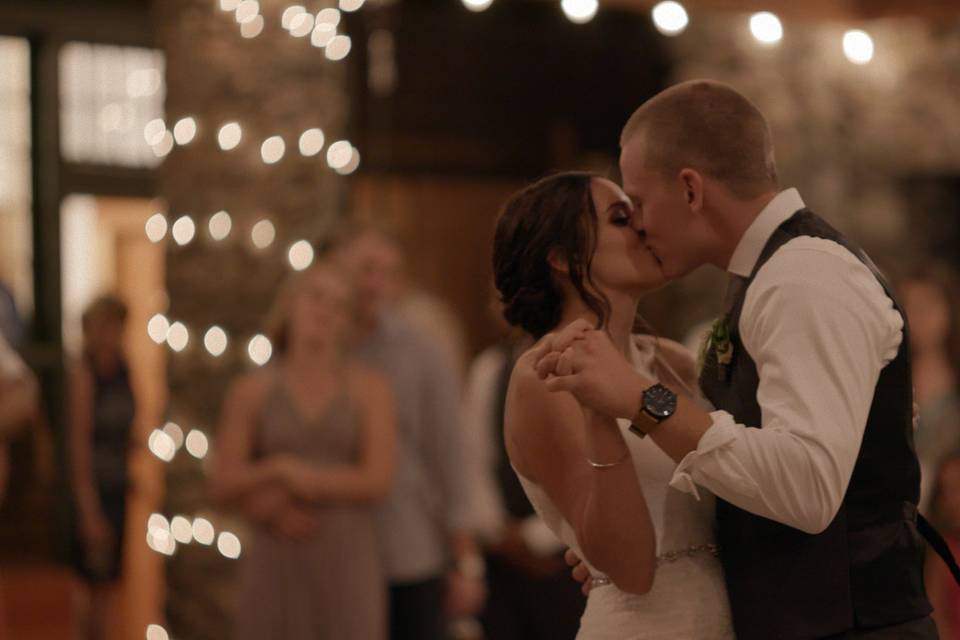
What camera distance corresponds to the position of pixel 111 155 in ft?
33.0

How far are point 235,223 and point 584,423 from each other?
3.69 m

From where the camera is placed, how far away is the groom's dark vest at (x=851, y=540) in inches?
74.3

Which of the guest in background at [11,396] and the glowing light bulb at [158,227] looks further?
the glowing light bulb at [158,227]

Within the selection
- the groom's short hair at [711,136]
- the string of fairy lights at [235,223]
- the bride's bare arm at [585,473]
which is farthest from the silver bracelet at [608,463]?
the string of fairy lights at [235,223]

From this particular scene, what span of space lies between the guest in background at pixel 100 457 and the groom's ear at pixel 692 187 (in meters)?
5.23

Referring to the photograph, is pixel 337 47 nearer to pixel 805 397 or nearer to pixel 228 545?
pixel 228 545

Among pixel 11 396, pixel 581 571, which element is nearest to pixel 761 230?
pixel 581 571

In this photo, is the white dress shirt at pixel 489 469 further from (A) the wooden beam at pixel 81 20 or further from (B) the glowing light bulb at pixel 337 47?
(A) the wooden beam at pixel 81 20

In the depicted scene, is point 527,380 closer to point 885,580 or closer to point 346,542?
point 885,580

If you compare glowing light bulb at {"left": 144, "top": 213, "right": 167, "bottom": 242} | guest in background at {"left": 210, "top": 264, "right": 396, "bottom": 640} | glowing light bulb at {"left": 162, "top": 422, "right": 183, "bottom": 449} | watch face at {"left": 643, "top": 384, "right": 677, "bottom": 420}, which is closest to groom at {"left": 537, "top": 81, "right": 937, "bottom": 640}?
watch face at {"left": 643, "top": 384, "right": 677, "bottom": 420}

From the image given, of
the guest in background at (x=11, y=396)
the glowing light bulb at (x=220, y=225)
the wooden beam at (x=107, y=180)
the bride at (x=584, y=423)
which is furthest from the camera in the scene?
the wooden beam at (x=107, y=180)

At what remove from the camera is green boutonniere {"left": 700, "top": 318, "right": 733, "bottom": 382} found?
1.96m

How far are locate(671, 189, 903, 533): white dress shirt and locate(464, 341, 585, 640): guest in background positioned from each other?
282 centimetres

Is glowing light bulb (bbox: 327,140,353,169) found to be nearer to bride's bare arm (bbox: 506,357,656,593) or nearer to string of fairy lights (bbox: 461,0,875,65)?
string of fairy lights (bbox: 461,0,875,65)
